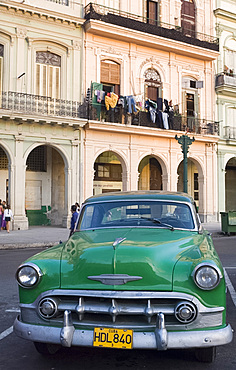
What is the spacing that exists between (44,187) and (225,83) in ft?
45.1

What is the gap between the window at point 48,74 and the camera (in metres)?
21.0

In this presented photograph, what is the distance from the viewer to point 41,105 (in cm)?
2031

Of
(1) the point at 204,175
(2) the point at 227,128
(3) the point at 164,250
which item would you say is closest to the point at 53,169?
(1) the point at 204,175

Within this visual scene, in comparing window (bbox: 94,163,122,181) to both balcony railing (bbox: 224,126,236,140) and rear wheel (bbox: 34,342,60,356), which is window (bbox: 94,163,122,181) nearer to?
balcony railing (bbox: 224,126,236,140)

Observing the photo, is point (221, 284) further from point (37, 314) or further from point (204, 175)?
point (204, 175)

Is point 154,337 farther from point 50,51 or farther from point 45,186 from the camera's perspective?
point 45,186

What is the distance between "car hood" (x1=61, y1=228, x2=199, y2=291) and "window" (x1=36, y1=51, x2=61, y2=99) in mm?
18331

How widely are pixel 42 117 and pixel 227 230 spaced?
1042 cm

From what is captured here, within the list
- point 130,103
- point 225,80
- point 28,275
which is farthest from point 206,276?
point 225,80

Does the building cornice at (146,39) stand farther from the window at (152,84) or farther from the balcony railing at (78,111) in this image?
the balcony railing at (78,111)

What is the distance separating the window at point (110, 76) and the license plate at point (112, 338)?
68.3ft

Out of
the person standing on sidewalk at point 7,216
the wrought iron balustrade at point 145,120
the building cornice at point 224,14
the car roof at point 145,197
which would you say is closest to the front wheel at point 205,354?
the car roof at point 145,197

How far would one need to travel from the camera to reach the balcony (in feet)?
87.4

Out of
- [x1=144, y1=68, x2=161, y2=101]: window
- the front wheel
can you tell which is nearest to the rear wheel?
the front wheel
